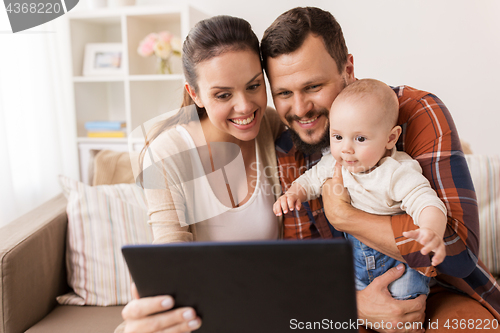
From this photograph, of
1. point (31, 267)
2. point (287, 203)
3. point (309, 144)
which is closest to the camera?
point (287, 203)

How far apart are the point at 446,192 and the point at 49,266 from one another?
153cm

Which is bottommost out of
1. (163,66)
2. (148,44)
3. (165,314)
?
(165,314)

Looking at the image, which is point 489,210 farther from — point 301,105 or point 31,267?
point 31,267

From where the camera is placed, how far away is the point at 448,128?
99cm

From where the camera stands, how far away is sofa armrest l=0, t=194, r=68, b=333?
1353 millimetres

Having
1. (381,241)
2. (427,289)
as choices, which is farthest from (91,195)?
(427,289)

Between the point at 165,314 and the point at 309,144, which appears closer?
the point at 165,314

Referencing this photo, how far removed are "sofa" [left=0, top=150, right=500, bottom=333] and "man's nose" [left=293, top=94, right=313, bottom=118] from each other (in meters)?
0.96

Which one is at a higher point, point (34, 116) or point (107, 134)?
point (34, 116)

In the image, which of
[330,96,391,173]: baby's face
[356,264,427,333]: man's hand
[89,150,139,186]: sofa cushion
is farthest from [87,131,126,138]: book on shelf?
[356,264,427,333]: man's hand

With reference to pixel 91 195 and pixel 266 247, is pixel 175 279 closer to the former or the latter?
pixel 266 247

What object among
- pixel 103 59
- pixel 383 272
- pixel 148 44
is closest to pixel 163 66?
pixel 148 44

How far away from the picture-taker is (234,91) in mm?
1098

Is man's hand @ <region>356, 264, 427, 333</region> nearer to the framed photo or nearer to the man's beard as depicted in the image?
the man's beard
